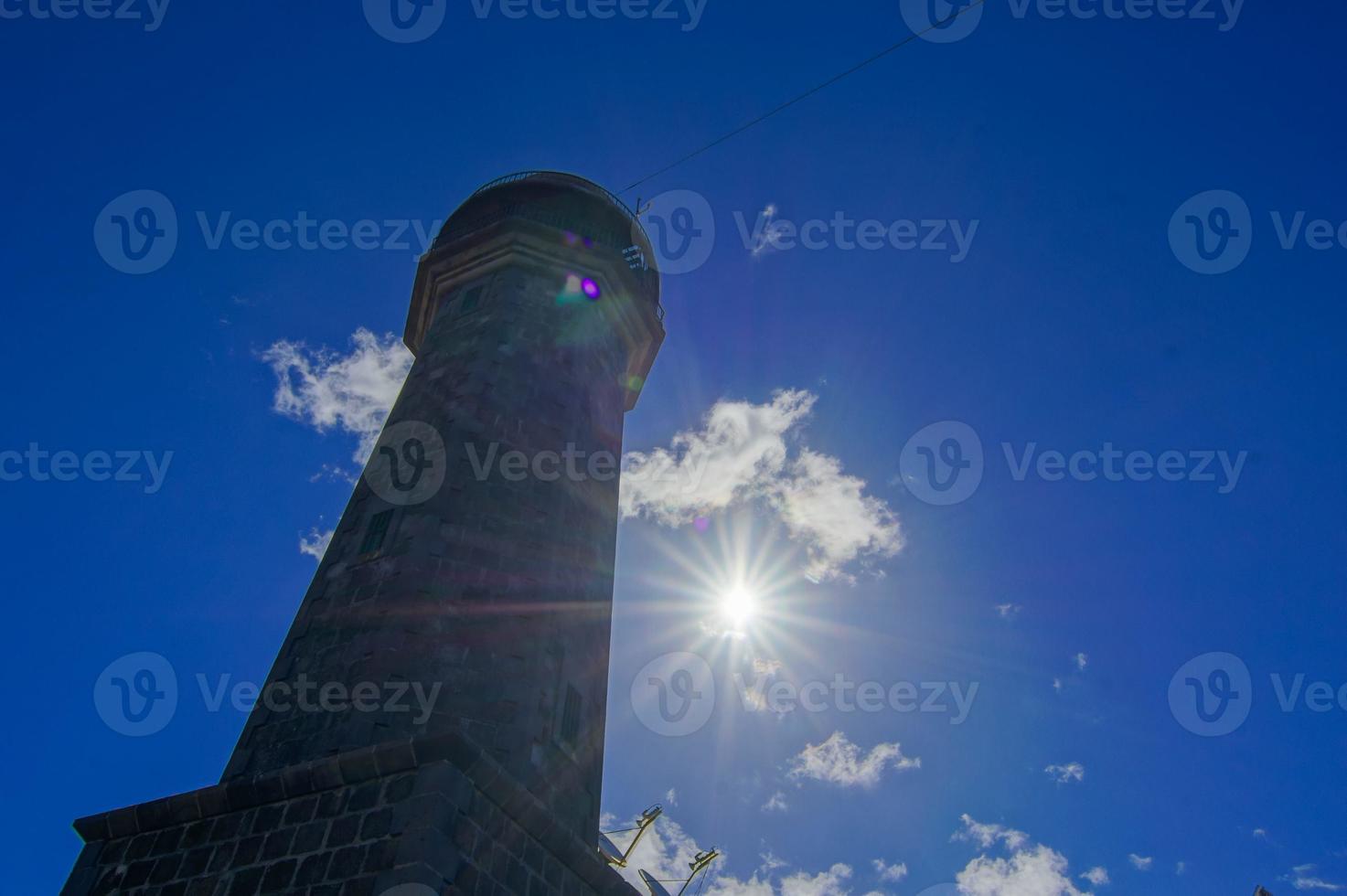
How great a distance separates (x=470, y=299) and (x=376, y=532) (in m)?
5.35

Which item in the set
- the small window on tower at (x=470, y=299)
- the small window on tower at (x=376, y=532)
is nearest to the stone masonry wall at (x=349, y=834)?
the small window on tower at (x=376, y=532)

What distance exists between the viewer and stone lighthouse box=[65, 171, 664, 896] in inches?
298

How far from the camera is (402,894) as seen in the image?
6.86 meters

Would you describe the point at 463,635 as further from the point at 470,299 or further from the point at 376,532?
the point at 470,299

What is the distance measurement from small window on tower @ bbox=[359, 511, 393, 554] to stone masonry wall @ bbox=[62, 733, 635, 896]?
10.7 feet

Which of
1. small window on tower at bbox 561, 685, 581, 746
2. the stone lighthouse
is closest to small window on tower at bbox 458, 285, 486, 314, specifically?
the stone lighthouse

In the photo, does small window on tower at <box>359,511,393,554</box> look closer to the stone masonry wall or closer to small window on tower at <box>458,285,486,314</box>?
the stone masonry wall

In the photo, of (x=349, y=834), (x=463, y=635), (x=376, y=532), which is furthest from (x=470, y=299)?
(x=349, y=834)

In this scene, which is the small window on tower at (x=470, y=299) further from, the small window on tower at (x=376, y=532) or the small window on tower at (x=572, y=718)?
the small window on tower at (x=572, y=718)

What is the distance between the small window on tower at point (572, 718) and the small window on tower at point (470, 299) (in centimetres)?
695

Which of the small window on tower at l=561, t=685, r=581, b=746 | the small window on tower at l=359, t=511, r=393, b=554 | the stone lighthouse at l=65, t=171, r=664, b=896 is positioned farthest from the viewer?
the small window on tower at l=359, t=511, r=393, b=554

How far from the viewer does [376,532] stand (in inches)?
435

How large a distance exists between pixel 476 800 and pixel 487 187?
13076mm

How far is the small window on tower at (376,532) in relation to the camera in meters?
10.8
